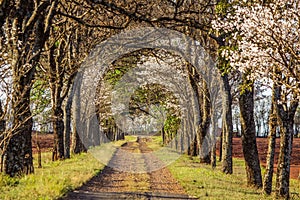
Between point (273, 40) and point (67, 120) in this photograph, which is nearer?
point (273, 40)

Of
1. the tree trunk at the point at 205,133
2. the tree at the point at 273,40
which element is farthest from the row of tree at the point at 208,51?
the tree trunk at the point at 205,133

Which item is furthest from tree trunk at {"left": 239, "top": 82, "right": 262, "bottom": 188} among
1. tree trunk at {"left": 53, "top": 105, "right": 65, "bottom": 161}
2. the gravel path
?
tree trunk at {"left": 53, "top": 105, "right": 65, "bottom": 161}

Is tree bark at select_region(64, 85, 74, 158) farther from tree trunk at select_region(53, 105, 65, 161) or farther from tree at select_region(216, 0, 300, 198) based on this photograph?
tree at select_region(216, 0, 300, 198)

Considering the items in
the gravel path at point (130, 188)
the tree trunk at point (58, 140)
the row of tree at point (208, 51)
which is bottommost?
the gravel path at point (130, 188)

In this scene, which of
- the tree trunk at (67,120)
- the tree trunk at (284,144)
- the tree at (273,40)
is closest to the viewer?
the tree at (273,40)

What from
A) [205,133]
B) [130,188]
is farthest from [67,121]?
[130,188]

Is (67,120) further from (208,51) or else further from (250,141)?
(250,141)

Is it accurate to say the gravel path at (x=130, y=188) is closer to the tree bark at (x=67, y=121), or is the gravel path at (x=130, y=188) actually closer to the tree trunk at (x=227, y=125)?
the tree trunk at (x=227, y=125)

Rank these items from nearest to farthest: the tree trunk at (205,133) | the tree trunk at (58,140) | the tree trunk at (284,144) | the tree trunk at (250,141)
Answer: the tree trunk at (284,144) → the tree trunk at (250,141) → the tree trunk at (58,140) → the tree trunk at (205,133)

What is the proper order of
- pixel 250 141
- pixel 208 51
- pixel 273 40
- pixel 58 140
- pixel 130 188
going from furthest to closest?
pixel 58 140 < pixel 208 51 < pixel 250 141 < pixel 130 188 < pixel 273 40

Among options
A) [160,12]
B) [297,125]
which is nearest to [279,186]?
[160,12]

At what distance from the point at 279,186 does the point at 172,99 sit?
24938 millimetres

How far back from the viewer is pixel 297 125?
373 ft

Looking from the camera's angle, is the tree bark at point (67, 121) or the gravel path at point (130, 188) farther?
the tree bark at point (67, 121)
